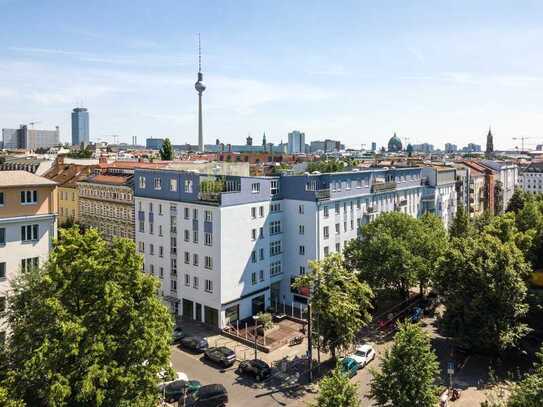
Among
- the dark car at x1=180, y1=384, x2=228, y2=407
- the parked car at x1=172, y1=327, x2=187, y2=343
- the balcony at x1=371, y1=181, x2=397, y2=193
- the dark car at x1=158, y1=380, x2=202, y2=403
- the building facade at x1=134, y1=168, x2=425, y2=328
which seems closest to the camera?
the dark car at x1=180, y1=384, x2=228, y2=407

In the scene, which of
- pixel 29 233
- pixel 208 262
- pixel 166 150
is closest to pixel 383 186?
pixel 208 262

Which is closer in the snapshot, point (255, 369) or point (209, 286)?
point (255, 369)

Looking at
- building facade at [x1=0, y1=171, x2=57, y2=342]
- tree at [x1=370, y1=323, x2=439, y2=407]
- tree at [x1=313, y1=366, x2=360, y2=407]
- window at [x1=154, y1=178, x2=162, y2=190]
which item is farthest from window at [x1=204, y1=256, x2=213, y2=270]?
tree at [x1=313, y1=366, x2=360, y2=407]

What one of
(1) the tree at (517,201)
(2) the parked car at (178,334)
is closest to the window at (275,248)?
(2) the parked car at (178,334)

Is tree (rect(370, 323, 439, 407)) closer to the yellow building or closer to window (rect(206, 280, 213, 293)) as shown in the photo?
window (rect(206, 280, 213, 293))

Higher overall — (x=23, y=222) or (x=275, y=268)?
(x=23, y=222)

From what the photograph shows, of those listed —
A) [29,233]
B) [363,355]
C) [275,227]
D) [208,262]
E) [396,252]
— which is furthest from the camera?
[275,227]

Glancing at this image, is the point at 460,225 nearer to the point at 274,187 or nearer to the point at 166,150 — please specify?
the point at 274,187
